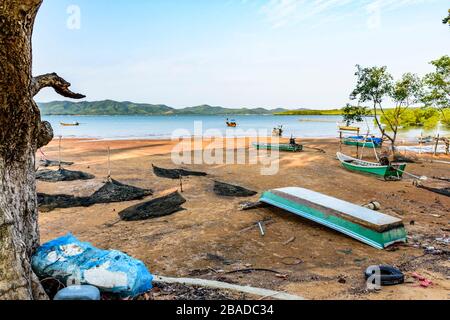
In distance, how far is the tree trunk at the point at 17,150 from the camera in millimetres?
4188

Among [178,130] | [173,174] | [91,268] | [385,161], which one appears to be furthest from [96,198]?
[178,130]

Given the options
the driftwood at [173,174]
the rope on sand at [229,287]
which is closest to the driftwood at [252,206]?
the rope on sand at [229,287]

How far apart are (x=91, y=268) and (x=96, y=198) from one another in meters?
8.90

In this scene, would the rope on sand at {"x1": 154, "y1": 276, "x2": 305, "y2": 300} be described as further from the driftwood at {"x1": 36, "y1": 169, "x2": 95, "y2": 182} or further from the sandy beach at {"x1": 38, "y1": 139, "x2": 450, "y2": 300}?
the driftwood at {"x1": 36, "y1": 169, "x2": 95, "y2": 182}

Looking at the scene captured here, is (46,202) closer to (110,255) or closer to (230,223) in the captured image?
(230,223)

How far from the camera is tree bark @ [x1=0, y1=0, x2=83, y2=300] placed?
4188 millimetres

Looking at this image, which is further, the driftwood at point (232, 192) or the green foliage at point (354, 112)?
the green foliage at point (354, 112)

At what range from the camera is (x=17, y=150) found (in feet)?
16.7

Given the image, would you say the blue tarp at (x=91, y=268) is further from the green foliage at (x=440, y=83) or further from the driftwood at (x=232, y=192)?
the green foliage at (x=440, y=83)

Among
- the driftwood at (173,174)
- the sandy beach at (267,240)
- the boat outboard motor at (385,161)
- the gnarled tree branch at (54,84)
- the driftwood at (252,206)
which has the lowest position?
the sandy beach at (267,240)

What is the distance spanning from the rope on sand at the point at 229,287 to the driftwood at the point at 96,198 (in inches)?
297

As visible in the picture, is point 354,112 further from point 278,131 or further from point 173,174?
point 278,131
